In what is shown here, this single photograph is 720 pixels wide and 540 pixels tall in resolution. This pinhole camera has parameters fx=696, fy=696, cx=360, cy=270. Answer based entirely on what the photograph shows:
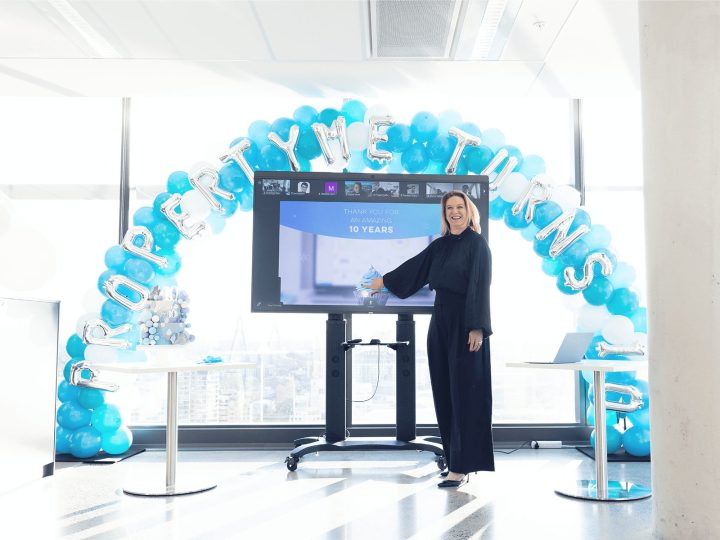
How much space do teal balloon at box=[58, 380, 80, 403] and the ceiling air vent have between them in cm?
265

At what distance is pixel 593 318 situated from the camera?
412cm

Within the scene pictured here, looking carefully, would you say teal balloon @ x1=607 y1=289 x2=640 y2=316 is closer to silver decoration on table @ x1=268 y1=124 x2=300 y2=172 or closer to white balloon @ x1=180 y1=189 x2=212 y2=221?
silver decoration on table @ x1=268 y1=124 x2=300 y2=172

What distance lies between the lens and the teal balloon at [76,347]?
4.16 m

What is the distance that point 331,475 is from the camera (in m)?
3.77

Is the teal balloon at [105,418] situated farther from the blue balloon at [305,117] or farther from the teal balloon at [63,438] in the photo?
the blue balloon at [305,117]

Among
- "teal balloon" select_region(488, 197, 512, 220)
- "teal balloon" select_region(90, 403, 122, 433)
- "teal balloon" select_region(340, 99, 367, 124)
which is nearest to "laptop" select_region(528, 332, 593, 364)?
"teal balloon" select_region(488, 197, 512, 220)

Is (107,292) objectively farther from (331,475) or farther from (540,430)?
(540,430)

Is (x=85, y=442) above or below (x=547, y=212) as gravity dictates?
below

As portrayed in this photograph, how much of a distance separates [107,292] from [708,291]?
3159 mm

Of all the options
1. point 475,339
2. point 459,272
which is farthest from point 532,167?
point 475,339

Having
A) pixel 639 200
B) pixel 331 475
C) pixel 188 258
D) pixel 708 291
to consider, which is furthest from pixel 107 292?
pixel 639 200

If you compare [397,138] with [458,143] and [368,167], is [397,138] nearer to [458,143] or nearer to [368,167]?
[368,167]

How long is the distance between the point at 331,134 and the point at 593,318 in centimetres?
190

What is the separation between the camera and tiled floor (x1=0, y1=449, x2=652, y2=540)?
2715 millimetres
